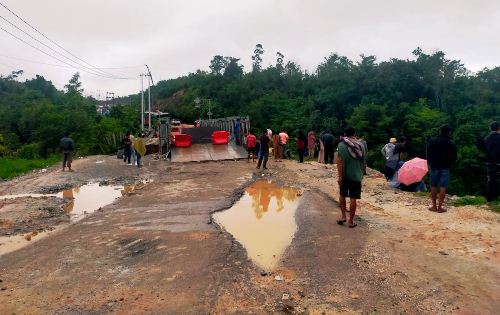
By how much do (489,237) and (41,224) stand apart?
769 cm

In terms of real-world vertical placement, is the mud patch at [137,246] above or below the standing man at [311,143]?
below

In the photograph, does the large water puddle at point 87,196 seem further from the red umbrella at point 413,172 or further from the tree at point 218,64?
the tree at point 218,64

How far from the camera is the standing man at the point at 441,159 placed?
25.3ft

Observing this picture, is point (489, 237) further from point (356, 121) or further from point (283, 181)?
point (356, 121)

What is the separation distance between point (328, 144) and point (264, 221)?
9.77m

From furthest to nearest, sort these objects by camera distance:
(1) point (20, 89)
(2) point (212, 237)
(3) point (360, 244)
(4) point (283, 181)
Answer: (1) point (20, 89) → (4) point (283, 181) → (2) point (212, 237) → (3) point (360, 244)

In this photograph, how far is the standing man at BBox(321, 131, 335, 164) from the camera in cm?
1666

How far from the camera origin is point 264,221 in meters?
7.92

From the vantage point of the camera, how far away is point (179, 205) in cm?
914

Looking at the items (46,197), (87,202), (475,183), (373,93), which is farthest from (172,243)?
(373,93)

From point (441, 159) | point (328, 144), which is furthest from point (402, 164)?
point (328, 144)

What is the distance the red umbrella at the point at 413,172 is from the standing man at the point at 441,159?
2.58 meters

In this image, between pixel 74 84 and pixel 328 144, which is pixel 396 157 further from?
pixel 74 84

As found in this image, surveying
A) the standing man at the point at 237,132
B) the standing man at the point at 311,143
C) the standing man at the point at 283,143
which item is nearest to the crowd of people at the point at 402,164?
the standing man at the point at 283,143
